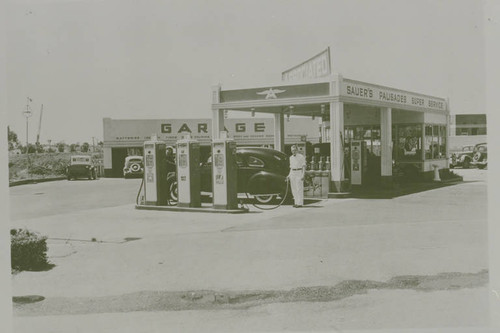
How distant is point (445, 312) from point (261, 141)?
32.1 metres

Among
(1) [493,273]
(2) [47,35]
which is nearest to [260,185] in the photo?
(2) [47,35]

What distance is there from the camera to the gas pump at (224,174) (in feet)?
43.9

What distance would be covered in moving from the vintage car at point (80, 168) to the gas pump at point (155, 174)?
16.3 m

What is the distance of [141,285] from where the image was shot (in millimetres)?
6953

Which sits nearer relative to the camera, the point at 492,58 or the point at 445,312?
the point at 445,312

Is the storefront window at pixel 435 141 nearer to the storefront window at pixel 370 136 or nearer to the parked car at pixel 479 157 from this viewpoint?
the storefront window at pixel 370 136

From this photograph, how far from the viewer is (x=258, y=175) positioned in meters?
15.1

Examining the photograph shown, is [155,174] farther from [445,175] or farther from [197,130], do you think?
[197,130]

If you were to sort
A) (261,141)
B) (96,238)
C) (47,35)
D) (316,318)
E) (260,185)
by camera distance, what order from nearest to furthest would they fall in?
1. (316,318)
2. (47,35)
3. (96,238)
4. (260,185)
5. (261,141)

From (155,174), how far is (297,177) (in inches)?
144

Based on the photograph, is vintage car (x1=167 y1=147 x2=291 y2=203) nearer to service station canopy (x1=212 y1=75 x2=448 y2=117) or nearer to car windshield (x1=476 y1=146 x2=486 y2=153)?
service station canopy (x1=212 y1=75 x2=448 y2=117)

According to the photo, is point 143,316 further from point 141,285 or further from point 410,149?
point 410,149

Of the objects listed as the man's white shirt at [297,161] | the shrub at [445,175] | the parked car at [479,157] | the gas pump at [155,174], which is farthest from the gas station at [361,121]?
the parked car at [479,157]

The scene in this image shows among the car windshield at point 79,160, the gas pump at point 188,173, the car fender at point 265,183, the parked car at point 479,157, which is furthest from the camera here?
the parked car at point 479,157
